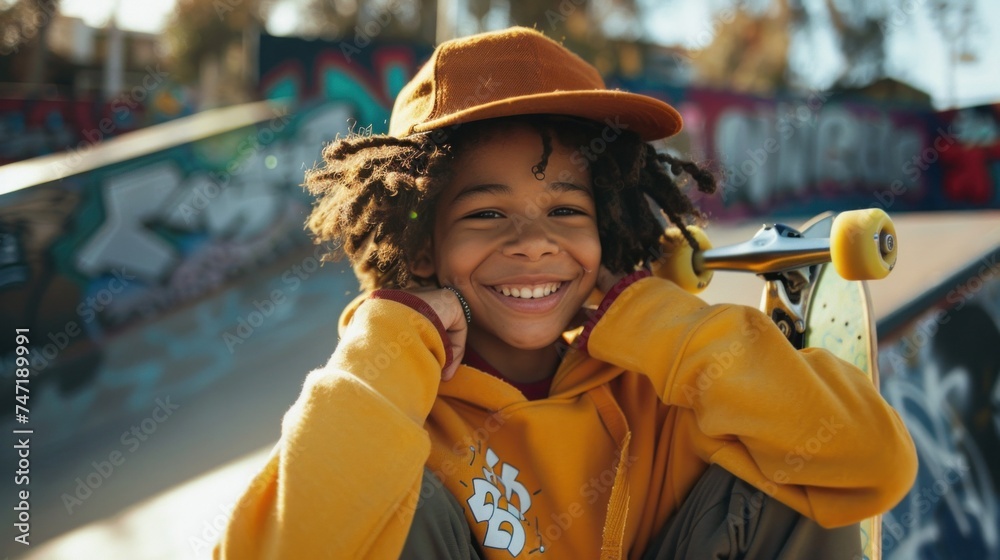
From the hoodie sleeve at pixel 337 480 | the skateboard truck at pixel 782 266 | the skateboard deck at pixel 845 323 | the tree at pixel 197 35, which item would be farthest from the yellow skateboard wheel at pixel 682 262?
the tree at pixel 197 35

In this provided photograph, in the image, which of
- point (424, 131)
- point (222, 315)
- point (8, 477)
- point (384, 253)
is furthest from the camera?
point (222, 315)

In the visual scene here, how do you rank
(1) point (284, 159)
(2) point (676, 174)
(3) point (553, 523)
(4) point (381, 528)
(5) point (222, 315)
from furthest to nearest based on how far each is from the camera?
(1) point (284, 159), (5) point (222, 315), (2) point (676, 174), (3) point (553, 523), (4) point (381, 528)

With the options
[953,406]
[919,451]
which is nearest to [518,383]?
[919,451]

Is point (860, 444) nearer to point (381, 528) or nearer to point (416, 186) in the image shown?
point (381, 528)

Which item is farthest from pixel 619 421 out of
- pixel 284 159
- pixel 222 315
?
pixel 284 159

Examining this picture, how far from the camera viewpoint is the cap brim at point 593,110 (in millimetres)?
1982

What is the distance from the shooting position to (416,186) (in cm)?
215

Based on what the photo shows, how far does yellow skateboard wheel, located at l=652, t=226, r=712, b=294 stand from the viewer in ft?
8.09

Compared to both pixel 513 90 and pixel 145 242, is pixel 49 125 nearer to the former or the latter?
pixel 145 242

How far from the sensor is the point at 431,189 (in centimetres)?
215

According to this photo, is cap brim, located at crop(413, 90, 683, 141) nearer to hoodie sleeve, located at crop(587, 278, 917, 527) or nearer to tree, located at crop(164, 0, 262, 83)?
hoodie sleeve, located at crop(587, 278, 917, 527)

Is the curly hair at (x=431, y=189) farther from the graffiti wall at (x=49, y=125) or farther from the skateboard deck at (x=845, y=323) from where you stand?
the graffiti wall at (x=49, y=125)

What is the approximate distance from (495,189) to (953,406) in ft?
10.3

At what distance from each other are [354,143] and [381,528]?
115 cm
